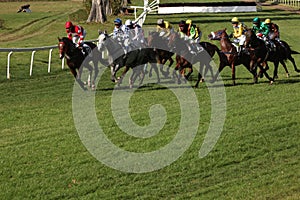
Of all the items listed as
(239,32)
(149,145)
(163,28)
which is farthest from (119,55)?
(149,145)

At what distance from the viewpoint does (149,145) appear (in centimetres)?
1370

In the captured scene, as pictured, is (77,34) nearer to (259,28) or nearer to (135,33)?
(135,33)

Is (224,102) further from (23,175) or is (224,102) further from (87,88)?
(23,175)

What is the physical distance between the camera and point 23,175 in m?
11.8

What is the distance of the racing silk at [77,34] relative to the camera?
20.2 meters

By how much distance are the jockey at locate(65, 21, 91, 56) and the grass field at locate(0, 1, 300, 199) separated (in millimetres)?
1361

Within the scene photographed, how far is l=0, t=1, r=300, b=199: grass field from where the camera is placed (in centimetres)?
1123

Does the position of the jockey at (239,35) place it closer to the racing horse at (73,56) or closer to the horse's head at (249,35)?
the horse's head at (249,35)

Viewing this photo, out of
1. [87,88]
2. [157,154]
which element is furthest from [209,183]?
[87,88]

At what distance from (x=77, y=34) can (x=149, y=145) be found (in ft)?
25.0

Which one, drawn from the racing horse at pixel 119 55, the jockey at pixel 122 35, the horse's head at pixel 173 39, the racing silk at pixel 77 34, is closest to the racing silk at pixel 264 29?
the horse's head at pixel 173 39

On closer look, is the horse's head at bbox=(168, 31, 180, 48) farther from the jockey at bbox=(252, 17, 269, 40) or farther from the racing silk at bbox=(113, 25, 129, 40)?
the jockey at bbox=(252, 17, 269, 40)

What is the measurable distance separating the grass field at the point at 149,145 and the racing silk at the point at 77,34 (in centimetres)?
165

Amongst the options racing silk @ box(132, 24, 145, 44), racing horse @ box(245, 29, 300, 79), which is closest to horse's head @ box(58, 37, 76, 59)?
racing silk @ box(132, 24, 145, 44)
